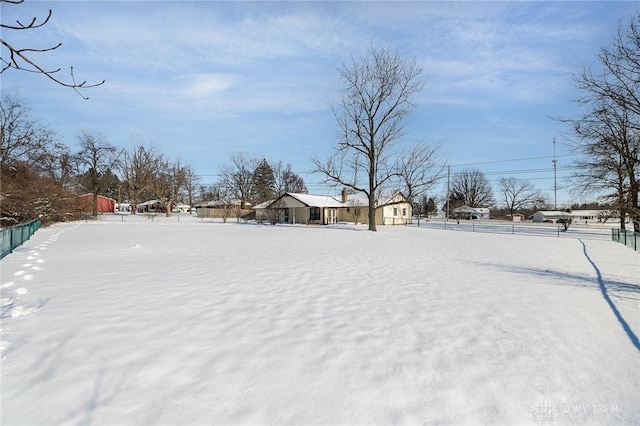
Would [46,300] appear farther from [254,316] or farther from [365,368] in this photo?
[365,368]

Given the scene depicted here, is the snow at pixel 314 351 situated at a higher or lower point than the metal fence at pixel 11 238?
lower

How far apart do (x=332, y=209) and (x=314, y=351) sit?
3992 cm

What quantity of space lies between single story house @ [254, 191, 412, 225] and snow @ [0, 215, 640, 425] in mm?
33832

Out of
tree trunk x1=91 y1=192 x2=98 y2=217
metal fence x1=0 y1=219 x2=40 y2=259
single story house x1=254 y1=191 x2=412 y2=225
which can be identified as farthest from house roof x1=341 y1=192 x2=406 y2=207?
tree trunk x1=91 y1=192 x2=98 y2=217

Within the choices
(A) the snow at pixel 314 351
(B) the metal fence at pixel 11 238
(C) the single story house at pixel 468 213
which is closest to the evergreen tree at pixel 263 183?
(C) the single story house at pixel 468 213

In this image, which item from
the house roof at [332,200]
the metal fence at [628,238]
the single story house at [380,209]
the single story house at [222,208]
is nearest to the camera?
the metal fence at [628,238]

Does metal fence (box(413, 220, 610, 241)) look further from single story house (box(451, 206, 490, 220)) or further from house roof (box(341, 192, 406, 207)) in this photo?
single story house (box(451, 206, 490, 220))

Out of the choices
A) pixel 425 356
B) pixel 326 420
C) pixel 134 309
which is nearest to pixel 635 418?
pixel 425 356

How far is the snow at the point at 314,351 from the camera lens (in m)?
2.66

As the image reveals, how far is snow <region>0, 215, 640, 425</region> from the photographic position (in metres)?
2.66

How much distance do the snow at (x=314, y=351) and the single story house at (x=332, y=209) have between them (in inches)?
1332

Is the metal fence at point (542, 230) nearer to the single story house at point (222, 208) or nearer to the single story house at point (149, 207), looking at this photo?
the single story house at point (222, 208)

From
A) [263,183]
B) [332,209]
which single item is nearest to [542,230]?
[332,209]

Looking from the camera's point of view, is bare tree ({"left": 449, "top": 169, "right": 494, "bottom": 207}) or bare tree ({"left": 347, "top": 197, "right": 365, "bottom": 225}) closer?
bare tree ({"left": 347, "top": 197, "right": 365, "bottom": 225})
